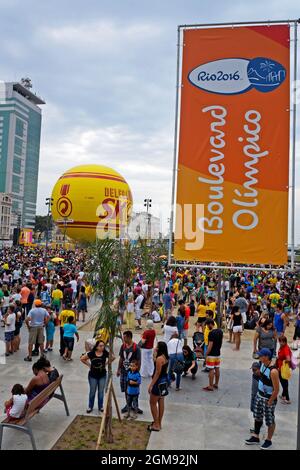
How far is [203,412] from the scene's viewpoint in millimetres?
7254

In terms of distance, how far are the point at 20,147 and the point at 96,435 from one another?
143m

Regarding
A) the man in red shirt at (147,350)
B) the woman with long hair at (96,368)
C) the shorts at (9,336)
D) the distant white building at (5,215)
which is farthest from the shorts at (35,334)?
the distant white building at (5,215)

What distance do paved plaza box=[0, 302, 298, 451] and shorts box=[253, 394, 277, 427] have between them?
0.42m

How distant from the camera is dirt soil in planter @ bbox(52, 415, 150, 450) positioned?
583 centimetres

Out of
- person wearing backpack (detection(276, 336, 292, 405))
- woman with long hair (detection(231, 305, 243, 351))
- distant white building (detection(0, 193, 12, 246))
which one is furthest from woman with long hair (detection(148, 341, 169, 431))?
distant white building (detection(0, 193, 12, 246))

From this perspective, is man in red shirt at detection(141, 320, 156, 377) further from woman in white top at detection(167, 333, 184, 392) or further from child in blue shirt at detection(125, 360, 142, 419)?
child in blue shirt at detection(125, 360, 142, 419)

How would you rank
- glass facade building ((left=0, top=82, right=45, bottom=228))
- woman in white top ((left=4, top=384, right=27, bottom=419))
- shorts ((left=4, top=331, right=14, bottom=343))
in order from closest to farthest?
woman in white top ((left=4, top=384, right=27, bottom=419)) → shorts ((left=4, top=331, right=14, bottom=343)) → glass facade building ((left=0, top=82, right=45, bottom=228))

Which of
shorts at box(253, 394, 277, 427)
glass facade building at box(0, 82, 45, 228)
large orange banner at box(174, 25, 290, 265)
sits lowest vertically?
shorts at box(253, 394, 277, 427)

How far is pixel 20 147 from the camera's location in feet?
453

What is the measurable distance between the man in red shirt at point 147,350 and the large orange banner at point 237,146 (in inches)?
85.7

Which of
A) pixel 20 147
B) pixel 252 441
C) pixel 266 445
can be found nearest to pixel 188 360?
pixel 252 441

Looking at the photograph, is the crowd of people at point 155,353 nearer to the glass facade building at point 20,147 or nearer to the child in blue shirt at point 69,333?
the child in blue shirt at point 69,333

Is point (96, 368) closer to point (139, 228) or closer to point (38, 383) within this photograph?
point (38, 383)
